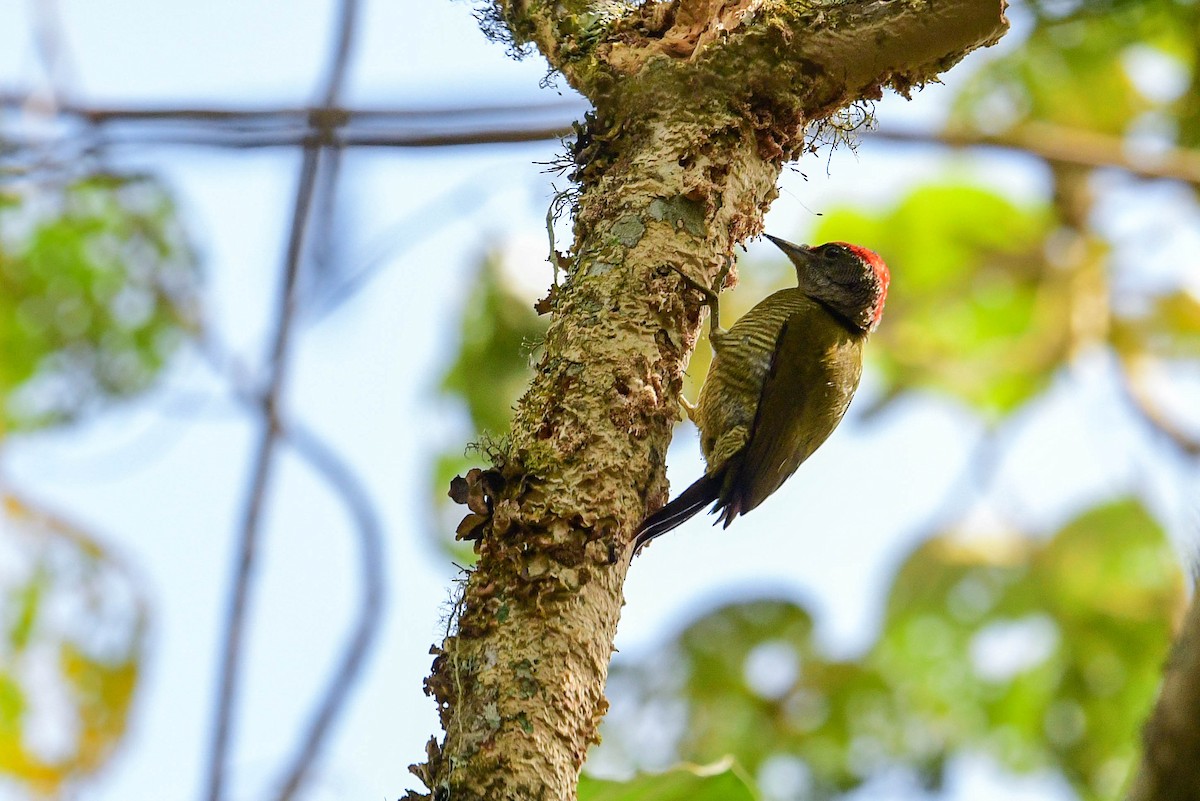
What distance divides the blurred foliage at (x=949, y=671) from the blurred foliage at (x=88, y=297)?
3148 millimetres

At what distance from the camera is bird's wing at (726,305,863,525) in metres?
3.69

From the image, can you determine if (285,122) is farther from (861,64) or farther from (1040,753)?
(1040,753)

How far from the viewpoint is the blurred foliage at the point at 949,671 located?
6703 mm

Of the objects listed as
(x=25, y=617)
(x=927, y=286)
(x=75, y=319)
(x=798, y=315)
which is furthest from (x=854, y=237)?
(x=25, y=617)

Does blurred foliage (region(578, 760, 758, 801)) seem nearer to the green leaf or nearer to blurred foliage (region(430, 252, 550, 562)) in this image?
blurred foliage (region(430, 252, 550, 562))

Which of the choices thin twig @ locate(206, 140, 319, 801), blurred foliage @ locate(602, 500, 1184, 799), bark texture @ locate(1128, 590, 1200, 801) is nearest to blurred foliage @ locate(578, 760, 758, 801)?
thin twig @ locate(206, 140, 319, 801)

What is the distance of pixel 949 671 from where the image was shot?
7.57 meters

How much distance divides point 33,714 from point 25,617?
570mm

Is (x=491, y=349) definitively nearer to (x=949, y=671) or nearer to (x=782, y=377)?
(x=782, y=377)

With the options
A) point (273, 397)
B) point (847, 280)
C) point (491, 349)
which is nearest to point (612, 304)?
point (273, 397)

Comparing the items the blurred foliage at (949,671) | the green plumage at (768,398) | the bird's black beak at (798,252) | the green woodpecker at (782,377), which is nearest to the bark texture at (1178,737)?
the green woodpecker at (782,377)

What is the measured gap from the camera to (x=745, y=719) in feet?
22.2

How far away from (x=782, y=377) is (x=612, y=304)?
1.79 metres

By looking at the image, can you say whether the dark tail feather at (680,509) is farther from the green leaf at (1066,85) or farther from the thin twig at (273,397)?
the green leaf at (1066,85)
